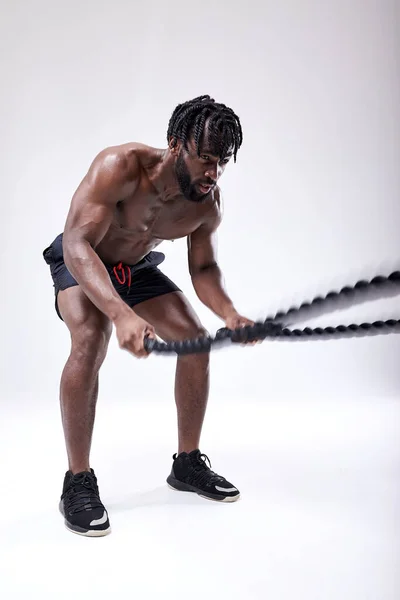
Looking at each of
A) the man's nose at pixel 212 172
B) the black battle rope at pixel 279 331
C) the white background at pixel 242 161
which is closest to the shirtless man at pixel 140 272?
the man's nose at pixel 212 172

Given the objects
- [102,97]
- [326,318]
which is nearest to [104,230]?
[326,318]

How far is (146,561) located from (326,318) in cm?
237

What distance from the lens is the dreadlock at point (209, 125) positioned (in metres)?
2.42

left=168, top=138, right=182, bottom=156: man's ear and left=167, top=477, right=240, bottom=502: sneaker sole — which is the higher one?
left=168, top=138, right=182, bottom=156: man's ear

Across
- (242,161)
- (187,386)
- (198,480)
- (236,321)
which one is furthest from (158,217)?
(242,161)

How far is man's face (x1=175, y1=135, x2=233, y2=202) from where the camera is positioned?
2.43 m

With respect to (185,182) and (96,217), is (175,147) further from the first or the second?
(96,217)

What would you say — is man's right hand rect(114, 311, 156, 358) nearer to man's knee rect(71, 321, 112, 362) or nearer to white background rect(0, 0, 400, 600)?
man's knee rect(71, 321, 112, 362)

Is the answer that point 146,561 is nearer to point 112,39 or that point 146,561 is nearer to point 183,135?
point 183,135

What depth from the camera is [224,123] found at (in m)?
2.44

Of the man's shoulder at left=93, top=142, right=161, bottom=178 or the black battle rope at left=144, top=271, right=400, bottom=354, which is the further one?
the man's shoulder at left=93, top=142, right=161, bottom=178

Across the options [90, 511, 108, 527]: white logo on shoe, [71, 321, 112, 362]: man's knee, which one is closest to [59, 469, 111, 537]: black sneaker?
[90, 511, 108, 527]: white logo on shoe

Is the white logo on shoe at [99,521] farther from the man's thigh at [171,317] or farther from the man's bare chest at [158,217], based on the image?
the man's bare chest at [158,217]

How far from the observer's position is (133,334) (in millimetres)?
2109
